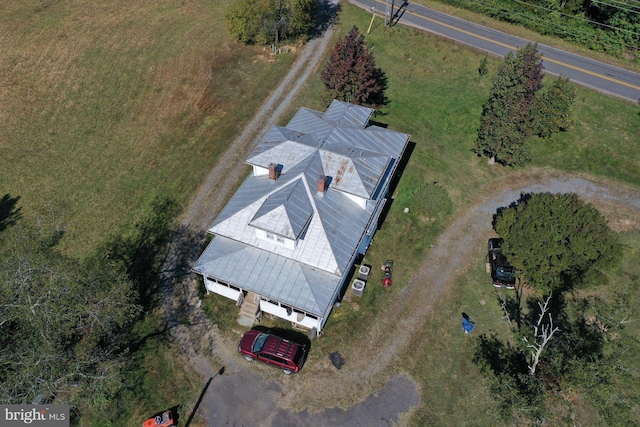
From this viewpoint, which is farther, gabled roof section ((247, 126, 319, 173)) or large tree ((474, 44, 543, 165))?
large tree ((474, 44, 543, 165))

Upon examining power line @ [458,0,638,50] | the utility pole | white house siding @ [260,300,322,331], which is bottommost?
white house siding @ [260,300,322,331]

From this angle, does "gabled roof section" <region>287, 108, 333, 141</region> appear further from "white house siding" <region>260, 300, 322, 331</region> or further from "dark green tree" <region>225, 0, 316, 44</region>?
"dark green tree" <region>225, 0, 316, 44</region>

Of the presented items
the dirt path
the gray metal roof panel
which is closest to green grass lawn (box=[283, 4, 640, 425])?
the dirt path

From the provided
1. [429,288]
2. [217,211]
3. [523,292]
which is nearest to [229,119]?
[217,211]

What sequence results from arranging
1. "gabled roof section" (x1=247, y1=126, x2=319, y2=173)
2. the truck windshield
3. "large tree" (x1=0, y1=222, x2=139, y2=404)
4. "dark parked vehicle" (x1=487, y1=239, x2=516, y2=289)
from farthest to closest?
"dark parked vehicle" (x1=487, y1=239, x2=516, y2=289), "gabled roof section" (x1=247, y1=126, x2=319, y2=173), the truck windshield, "large tree" (x1=0, y1=222, x2=139, y2=404)

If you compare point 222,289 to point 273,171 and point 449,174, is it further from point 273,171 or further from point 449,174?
point 449,174

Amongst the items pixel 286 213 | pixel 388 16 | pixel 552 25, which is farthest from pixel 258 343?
pixel 552 25
